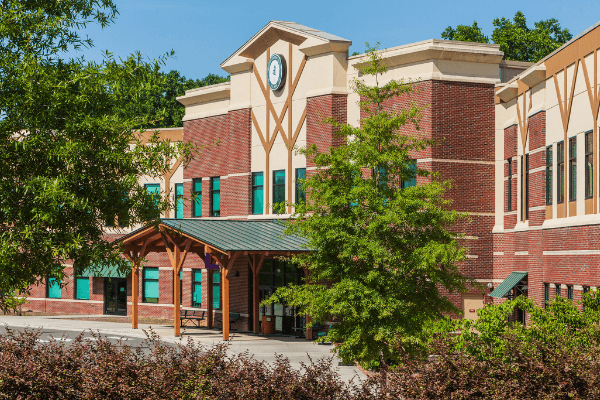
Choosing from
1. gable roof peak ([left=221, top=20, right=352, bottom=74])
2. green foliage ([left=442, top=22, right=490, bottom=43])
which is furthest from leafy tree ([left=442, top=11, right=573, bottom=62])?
gable roof peak ([left=221, top=20, right=352, bottom=74])

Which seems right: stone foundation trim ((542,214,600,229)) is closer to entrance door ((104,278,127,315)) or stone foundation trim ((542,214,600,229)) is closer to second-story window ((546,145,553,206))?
second-story window ((546,145,553,206))

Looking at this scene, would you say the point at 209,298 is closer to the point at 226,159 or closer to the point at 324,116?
the point at 226,159

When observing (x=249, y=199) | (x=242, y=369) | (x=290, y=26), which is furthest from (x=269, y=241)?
(x=242, y=369)

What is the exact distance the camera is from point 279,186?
32.3m

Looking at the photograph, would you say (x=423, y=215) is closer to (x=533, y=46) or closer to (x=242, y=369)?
(x=242, y=369)

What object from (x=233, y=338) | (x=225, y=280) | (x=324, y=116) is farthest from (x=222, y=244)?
(x=324, y=116)

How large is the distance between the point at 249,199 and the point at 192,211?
551cm

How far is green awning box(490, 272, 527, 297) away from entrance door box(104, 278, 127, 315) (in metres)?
21.8

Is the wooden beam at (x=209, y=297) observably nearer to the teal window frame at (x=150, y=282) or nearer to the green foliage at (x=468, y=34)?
the teal window frame at (x=150, y=282)

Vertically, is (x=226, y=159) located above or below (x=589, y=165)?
above

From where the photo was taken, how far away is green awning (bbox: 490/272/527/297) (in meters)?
26.2

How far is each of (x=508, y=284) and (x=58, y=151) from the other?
19.2 meters

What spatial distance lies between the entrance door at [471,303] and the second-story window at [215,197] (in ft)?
44.2

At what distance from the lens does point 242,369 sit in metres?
9.70
